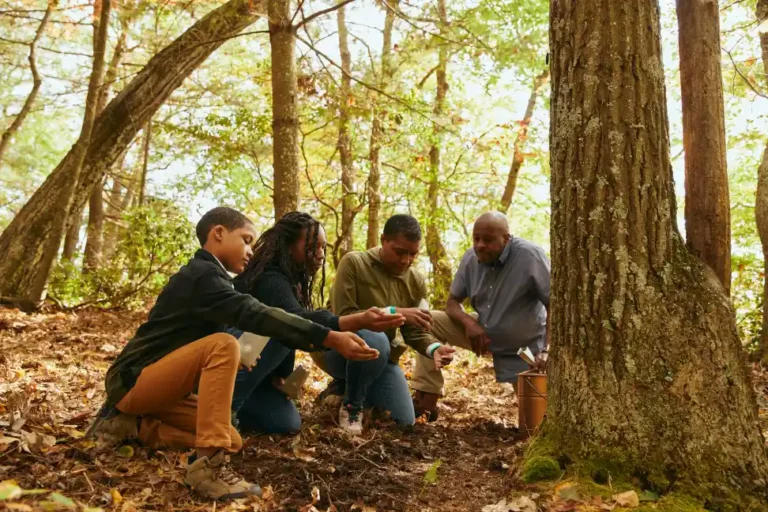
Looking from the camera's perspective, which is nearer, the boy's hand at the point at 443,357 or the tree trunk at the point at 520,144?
the boy's hand at the point at 443,357

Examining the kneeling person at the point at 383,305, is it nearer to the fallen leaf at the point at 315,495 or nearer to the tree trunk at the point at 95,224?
the fallen leaf at the point at 315,495

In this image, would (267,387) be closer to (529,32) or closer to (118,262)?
(118,262)

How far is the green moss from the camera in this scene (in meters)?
A: 2.89

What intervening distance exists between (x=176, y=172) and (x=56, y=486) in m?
14.0

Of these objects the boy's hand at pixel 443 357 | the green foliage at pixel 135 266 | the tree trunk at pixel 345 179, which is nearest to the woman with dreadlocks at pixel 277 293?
the boy's hand at pixel 443 357

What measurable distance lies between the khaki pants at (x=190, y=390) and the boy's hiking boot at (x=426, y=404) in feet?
7.14

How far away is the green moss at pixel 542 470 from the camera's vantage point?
9.49 feet

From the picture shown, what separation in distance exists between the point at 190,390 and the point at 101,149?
6703mm

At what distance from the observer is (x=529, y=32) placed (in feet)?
32.3

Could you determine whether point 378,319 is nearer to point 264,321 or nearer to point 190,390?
point 264,321

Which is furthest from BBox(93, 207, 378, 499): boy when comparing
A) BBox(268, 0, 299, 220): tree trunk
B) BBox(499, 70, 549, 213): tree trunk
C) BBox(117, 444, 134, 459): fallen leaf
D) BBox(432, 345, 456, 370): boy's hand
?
BBox(499, 70, 549, 213): tree trunk

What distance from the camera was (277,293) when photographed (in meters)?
3.75

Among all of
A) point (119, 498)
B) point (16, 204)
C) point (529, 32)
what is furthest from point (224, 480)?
point (16, 204)

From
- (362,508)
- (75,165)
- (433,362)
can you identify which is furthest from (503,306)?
(75,165)
